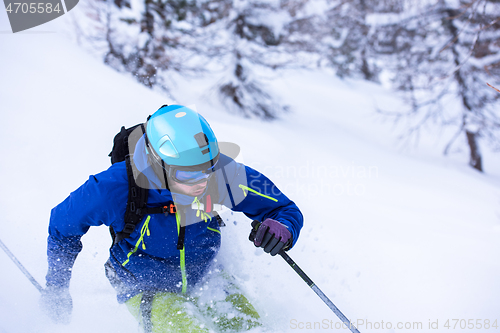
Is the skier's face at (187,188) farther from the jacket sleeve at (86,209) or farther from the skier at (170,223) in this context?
the jacket sleeve at (86,209)

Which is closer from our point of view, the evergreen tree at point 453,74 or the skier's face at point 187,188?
the skier's face at point 187,188

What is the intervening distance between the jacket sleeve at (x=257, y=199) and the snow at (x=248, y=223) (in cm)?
92

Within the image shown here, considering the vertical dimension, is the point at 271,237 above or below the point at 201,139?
below

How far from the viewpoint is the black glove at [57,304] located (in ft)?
7.93

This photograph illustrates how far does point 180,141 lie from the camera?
6.20ft

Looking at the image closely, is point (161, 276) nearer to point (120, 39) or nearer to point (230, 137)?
point (230, 137)

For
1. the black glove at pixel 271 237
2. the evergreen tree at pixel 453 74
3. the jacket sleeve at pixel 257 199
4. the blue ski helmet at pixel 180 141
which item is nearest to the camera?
the blue ski helmet at pixel 180 141

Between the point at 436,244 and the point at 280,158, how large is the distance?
273 centimetres

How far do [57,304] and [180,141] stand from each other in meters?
1.83

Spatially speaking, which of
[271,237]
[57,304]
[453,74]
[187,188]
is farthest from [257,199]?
[453,74]

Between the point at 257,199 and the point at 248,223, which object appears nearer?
the point at 257,199

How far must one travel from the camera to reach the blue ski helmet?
1888 mm

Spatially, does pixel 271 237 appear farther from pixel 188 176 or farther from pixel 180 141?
pixel 180 141

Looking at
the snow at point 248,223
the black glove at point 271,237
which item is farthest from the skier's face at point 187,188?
the snow at point 248,223
